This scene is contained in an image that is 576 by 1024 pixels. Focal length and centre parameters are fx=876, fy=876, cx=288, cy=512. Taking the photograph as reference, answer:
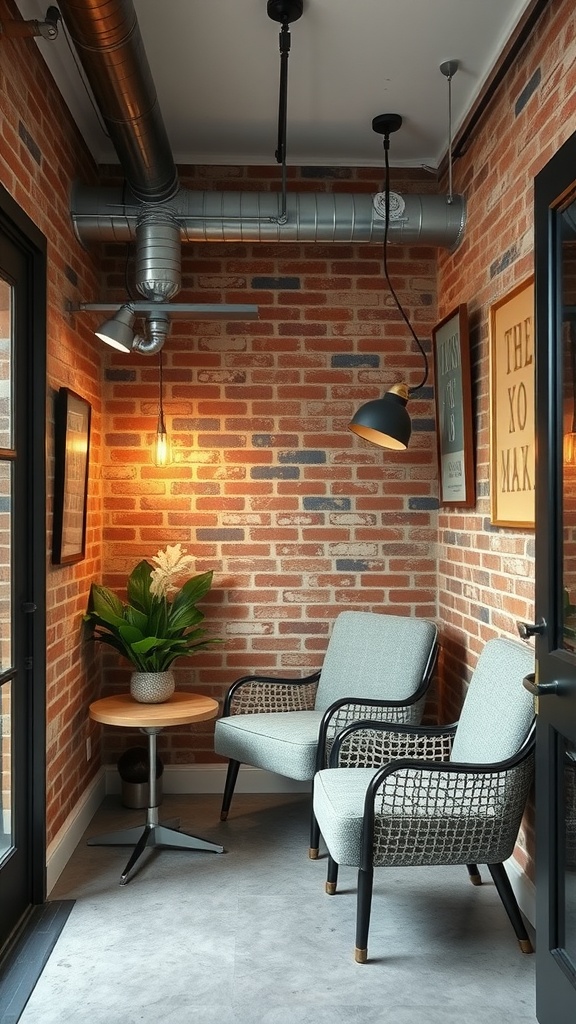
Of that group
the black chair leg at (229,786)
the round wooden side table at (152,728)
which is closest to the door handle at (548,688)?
the round wooden side table at (152,728)

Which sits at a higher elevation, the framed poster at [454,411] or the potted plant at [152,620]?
the framed poster at [454,411]

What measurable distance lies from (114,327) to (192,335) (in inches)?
31.0

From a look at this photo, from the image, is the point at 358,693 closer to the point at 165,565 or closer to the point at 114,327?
the point at 165,565

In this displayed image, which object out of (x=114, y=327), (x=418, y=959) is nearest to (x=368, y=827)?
(x=418, y=959)

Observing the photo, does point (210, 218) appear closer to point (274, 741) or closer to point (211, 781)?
point (274, 741)

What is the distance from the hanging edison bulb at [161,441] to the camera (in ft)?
12.9

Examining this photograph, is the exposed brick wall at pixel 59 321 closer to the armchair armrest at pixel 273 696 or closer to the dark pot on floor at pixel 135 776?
the dark pot on floor at pixel 135 776

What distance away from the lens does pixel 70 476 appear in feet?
10.9

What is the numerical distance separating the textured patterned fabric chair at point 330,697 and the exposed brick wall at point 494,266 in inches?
9.7

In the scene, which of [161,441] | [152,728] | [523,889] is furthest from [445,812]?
[161,441]

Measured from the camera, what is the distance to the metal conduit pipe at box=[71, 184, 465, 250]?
3.55m

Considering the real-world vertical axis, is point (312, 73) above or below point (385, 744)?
above

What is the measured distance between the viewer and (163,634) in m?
3.62

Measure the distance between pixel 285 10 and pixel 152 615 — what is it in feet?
7.40
